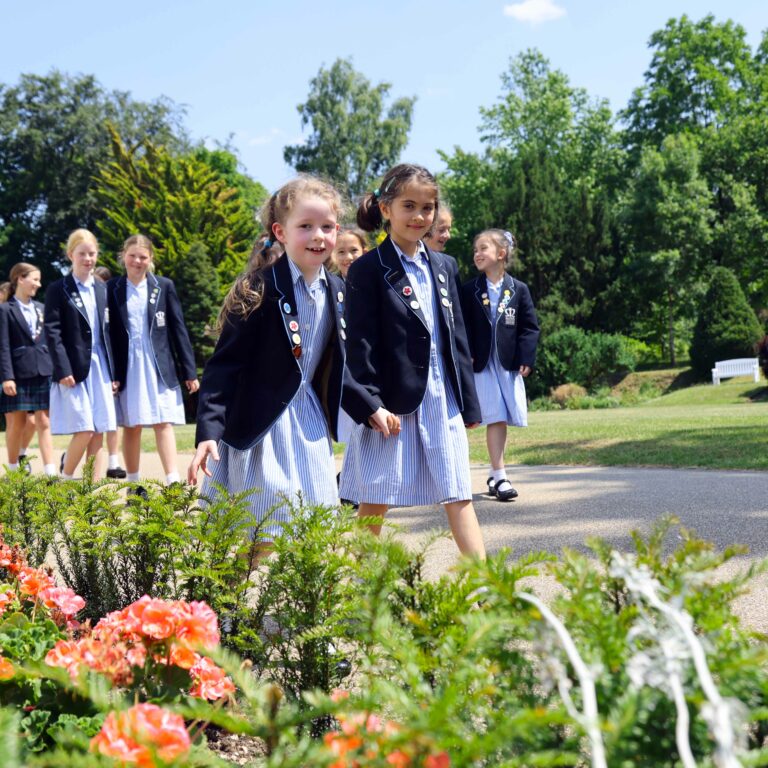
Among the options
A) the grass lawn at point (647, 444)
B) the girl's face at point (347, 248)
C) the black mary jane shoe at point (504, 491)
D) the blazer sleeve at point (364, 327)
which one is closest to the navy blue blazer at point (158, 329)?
the girl's face at point (347, 248)

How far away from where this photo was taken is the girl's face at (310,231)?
382 cm

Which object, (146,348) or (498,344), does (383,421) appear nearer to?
(498,344)

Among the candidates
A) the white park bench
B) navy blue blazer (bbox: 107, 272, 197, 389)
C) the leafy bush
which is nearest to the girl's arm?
navy blue blazer (bbox: 107, 272, 197, 389)

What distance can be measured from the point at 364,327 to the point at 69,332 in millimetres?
4899

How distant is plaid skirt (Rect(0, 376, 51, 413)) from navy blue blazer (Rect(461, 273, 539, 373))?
5352 mm

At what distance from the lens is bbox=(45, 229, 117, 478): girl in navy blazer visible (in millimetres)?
7988

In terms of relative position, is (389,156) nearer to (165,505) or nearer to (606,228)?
(606,228)

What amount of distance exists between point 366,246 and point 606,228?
32671 millimetres

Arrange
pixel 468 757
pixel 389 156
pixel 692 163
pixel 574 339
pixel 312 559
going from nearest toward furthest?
pixel 468 757
pixel 312 559
pixel 574 339
pixel 692 163
pixel 389 156

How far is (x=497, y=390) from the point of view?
733cm

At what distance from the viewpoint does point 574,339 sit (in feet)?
101

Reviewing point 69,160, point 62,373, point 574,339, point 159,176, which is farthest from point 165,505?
point 69,160

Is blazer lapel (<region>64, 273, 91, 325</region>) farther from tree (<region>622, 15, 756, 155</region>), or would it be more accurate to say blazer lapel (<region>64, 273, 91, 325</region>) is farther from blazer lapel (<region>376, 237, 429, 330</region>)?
tree (<region>622, 15, 756, 155</region>)

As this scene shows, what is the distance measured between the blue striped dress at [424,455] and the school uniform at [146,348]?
13.9 feet
